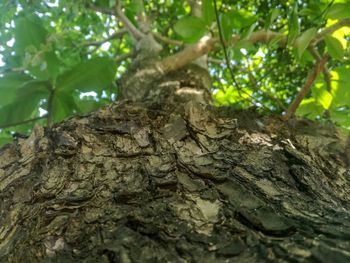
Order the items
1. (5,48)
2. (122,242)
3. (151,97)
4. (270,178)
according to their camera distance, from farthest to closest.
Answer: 1. (5,48)
2. (151,97)
3. (270,178)
4. (122,242)

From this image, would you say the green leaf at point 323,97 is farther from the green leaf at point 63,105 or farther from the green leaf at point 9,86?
the green leaf at point 9,86

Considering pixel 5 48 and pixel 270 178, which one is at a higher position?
pixel 5 48

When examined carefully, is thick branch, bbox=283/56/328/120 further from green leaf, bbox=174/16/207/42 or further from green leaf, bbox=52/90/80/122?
green leaf, bbox=52/90/80/122

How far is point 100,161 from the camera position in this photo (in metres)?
1.23

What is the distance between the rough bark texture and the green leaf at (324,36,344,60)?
43 cm

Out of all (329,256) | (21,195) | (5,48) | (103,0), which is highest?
(103,0)

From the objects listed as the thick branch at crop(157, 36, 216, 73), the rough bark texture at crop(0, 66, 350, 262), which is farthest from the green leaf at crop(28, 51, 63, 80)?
the thick branch at crop(157, 36, 216, 73)

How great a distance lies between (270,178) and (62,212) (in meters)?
0.55

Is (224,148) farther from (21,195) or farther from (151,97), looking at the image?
(151,97)

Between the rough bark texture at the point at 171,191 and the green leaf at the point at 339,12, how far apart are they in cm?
49

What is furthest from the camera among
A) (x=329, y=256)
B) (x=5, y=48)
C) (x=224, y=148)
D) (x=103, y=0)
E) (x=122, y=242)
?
(x=103, y=0)

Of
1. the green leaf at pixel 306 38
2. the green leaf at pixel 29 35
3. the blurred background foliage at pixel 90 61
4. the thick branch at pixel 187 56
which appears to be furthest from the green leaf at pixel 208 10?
the green leaf at pixel 29 35

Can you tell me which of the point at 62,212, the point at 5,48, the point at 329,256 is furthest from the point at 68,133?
the point at 5,48

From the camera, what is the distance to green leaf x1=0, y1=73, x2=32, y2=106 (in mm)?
1784
